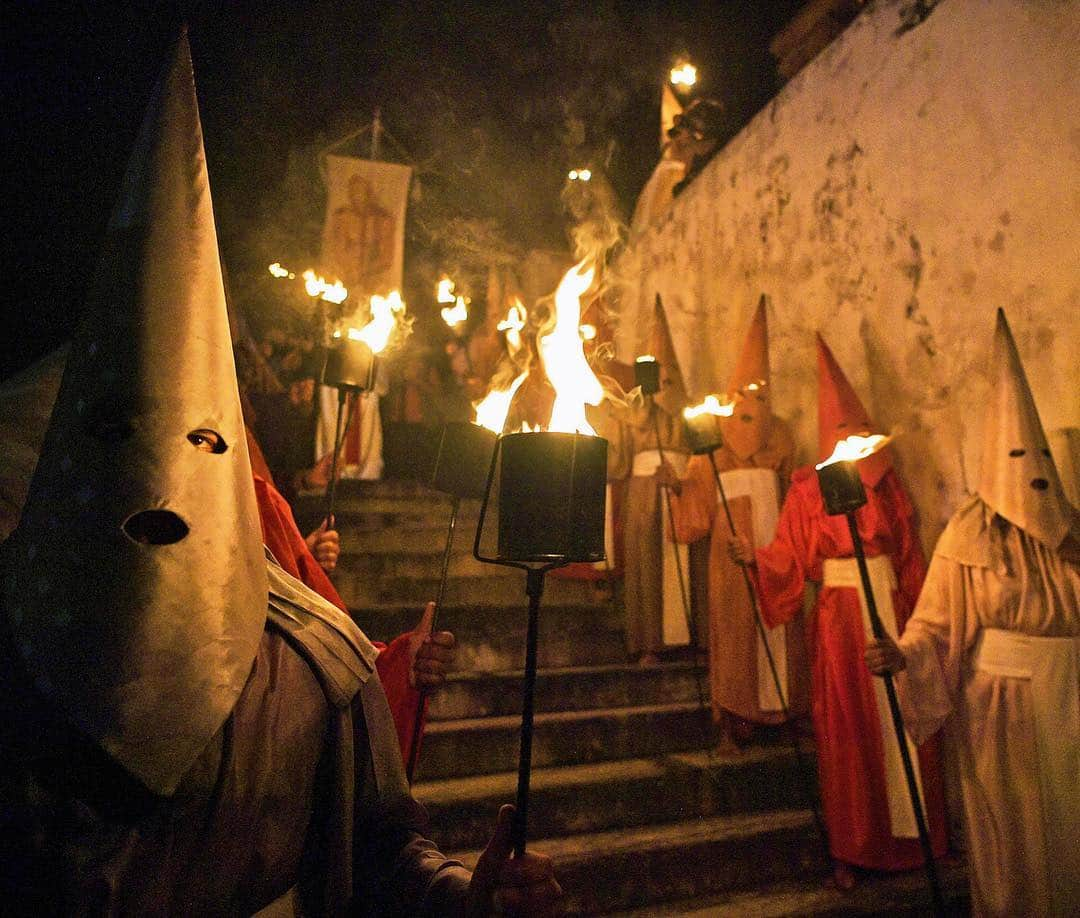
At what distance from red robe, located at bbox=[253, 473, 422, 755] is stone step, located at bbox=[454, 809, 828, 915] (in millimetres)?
1513

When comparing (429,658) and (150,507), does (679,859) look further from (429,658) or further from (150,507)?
(150,507)

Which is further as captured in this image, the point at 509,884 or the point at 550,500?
the point at 550,500

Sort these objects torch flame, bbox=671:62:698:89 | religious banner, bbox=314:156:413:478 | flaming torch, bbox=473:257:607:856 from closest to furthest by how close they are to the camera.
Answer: flaming torch, bbox=473:257:607:856 → torch flame, bbox=671:62:698:89 → religious banner, bbox=314:156:413:478

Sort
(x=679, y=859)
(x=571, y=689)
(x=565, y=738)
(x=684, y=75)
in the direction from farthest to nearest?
(x=684, y=75), (x=571, y=689), (x=565, y=738), (x=679, y=859)

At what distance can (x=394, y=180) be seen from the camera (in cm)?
1066

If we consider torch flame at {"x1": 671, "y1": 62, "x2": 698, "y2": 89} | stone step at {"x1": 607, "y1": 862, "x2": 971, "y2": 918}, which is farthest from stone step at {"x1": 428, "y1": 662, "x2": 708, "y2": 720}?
torch flame at {"x1": 671, "y1": 62, "x2": 698, "y2": 89}

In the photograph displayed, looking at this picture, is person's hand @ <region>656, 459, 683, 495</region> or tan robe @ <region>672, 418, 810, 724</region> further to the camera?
person's hand @ <region>656, 459, 683, 495</region>

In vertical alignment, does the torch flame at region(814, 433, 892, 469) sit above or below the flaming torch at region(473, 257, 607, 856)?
above

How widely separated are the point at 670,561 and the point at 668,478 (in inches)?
34.2

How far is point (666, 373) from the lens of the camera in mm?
6105

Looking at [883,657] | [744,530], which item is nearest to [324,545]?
[883,657]

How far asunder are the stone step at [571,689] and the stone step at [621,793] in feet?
1.72

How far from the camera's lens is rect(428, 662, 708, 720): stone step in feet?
14.9

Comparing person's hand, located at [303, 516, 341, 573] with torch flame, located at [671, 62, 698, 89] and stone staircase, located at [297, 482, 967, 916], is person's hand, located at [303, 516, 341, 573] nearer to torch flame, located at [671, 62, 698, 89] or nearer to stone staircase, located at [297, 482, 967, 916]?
stone staircase, located at [297, 482, 967, 916]
